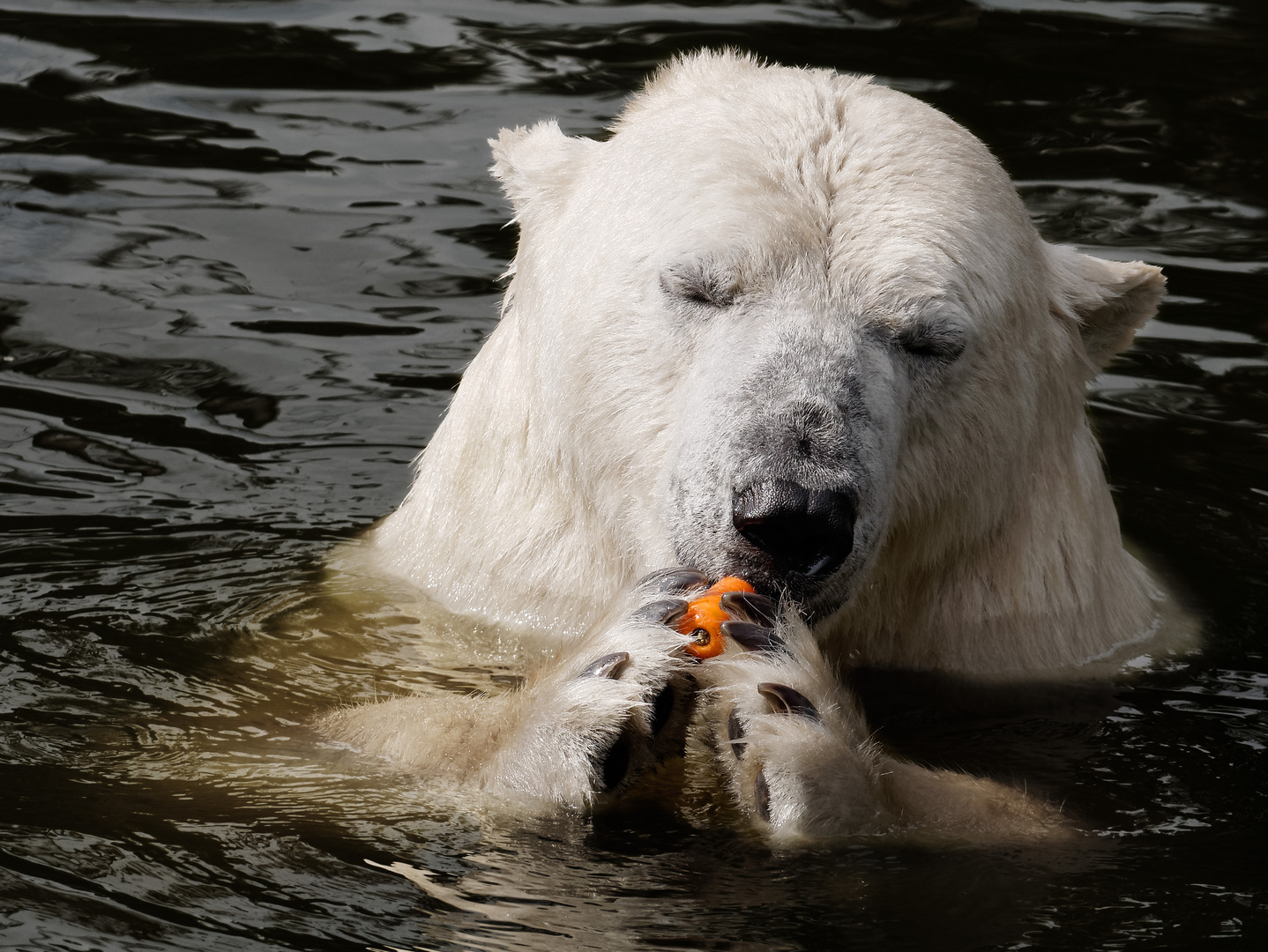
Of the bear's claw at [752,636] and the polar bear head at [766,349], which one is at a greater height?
the polar bear head at [766,349]

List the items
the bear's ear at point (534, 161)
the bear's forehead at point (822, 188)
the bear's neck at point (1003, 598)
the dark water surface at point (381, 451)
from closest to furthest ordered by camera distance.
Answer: the dark water surface at point (381, 451) < the bear's forehead at point (822, 188) < the bear's neck at point (1003, 598) < the bear's ear at point (534, 161)

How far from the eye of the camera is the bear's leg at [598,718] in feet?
10.4

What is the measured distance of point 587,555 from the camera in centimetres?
409

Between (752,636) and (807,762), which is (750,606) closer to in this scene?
(752,636)

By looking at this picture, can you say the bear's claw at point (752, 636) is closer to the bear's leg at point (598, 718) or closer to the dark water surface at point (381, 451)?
the bear's leg at point (598, 718)

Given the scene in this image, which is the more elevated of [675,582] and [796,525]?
[796,525]

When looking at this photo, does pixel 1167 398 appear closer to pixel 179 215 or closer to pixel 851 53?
pixel 851 53

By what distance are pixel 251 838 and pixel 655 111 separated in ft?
6.61

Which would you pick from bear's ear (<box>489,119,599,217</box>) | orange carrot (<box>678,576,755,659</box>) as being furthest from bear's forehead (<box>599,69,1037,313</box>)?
orange carrot (<box>678,576,755,659</box>)

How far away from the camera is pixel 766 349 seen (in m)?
3.45

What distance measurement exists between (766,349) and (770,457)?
12.5 inches

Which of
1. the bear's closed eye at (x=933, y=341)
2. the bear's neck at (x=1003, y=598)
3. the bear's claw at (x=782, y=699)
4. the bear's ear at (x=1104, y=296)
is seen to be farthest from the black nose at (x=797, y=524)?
the bear's ear at (x=1104, y=296)

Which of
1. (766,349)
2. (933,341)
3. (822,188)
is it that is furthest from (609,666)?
(822,188)

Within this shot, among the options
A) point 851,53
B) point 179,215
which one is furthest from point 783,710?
point 851,53
